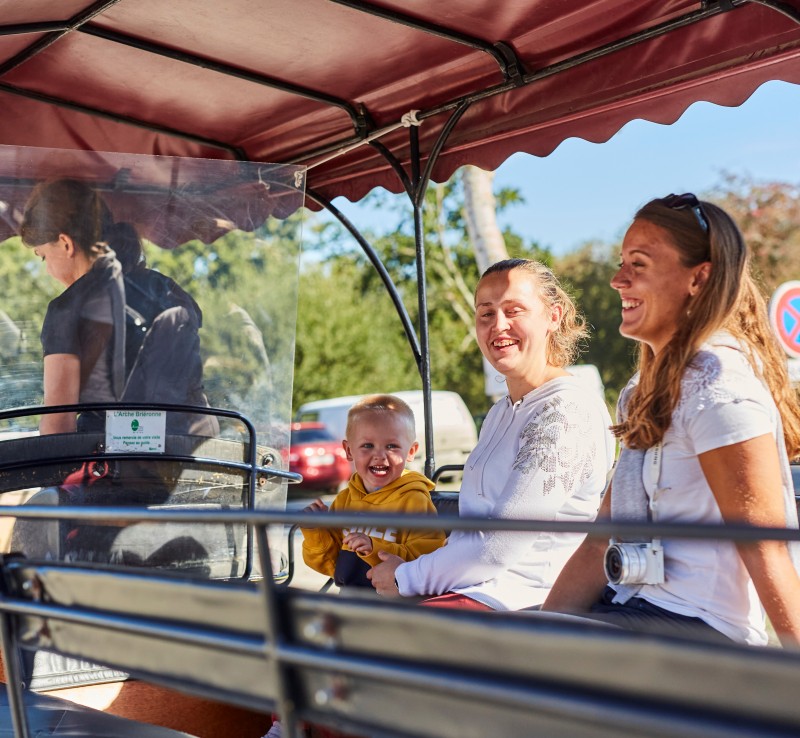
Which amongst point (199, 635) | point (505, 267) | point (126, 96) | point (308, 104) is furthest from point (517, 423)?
point (126, 96)

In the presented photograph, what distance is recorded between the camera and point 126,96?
4.61 meters

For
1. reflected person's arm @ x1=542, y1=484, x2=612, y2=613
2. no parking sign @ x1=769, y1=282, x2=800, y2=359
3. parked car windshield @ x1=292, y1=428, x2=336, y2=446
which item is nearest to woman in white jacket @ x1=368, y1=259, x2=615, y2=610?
reflected person's arm @ x1=542, y1=484, x2=612, y2=613

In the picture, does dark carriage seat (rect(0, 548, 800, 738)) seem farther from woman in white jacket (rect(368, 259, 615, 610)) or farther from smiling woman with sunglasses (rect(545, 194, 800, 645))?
woman in white jacket (rect(368, 259, 615, 610))

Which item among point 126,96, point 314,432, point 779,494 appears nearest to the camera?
point 779,494

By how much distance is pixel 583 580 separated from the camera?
253cm

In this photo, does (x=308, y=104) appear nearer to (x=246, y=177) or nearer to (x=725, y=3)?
(x=246, y=177)

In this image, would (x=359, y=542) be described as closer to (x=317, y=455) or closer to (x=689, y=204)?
(x=689, y=204)

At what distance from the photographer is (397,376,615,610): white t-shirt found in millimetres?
2781

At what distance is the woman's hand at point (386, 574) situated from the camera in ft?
9.89

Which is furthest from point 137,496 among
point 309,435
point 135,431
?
point 309,435

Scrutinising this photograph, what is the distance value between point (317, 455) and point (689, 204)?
1685cm

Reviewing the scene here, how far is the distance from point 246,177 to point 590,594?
228cm

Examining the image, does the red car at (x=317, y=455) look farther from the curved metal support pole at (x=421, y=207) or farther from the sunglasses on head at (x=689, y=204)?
the sunglasses on head at (x=689, y=204)

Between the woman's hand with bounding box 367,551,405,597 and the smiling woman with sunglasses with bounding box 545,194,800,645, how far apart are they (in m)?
0.62
